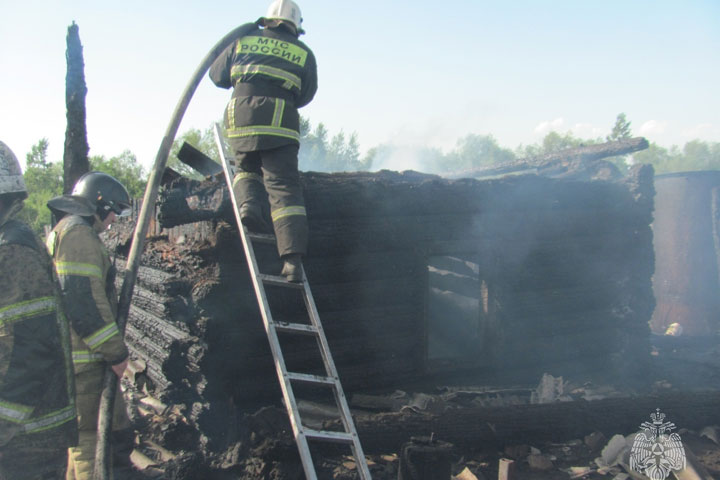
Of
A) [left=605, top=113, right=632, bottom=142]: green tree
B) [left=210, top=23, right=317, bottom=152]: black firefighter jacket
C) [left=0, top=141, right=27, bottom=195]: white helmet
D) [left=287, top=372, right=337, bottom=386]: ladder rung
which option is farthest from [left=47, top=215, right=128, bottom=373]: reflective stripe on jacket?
[left=605, top=113, right=632, bottom=142]: green tree

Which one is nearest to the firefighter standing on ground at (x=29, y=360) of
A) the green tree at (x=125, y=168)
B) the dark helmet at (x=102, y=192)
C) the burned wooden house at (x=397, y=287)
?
the dark helmet at (x=102, y=192)

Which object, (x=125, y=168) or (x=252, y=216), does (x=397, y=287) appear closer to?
(x=252, y=216)

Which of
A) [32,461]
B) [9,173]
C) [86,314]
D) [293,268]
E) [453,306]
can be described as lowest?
[32,461]

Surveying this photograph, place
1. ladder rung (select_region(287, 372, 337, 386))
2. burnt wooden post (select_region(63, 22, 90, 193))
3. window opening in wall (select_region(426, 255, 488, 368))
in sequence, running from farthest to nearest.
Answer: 1. burnt wooden post (select_region(63, 22, 90, 193))
2. window opening in wall (select_region(426, 255, 488, 368))
3. ladder rung (select_region(287, 372, 337, 386))

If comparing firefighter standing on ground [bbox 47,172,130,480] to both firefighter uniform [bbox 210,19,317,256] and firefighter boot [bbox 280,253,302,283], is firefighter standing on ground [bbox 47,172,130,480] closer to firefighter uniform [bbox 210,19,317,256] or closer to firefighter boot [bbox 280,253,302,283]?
firefighter uniform [bbox 210,19,317,256]

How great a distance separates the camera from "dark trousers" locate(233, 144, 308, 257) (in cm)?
377

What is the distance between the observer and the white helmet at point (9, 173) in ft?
8.80

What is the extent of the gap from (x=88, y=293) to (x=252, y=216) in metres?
1.34

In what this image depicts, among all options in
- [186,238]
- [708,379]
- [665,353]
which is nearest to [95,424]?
[186,238]

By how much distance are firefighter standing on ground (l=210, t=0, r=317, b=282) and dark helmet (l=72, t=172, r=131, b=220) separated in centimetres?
90

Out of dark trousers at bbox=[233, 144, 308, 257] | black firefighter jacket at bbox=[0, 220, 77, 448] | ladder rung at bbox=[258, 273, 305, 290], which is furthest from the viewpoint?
ladder rung at bbox=[258, 273, 305, 290]

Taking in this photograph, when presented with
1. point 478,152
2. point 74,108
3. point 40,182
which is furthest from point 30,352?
point 478,152

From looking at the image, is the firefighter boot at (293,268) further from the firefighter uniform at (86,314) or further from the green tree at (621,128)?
the green tree at (621,128)

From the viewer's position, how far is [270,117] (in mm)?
3895
